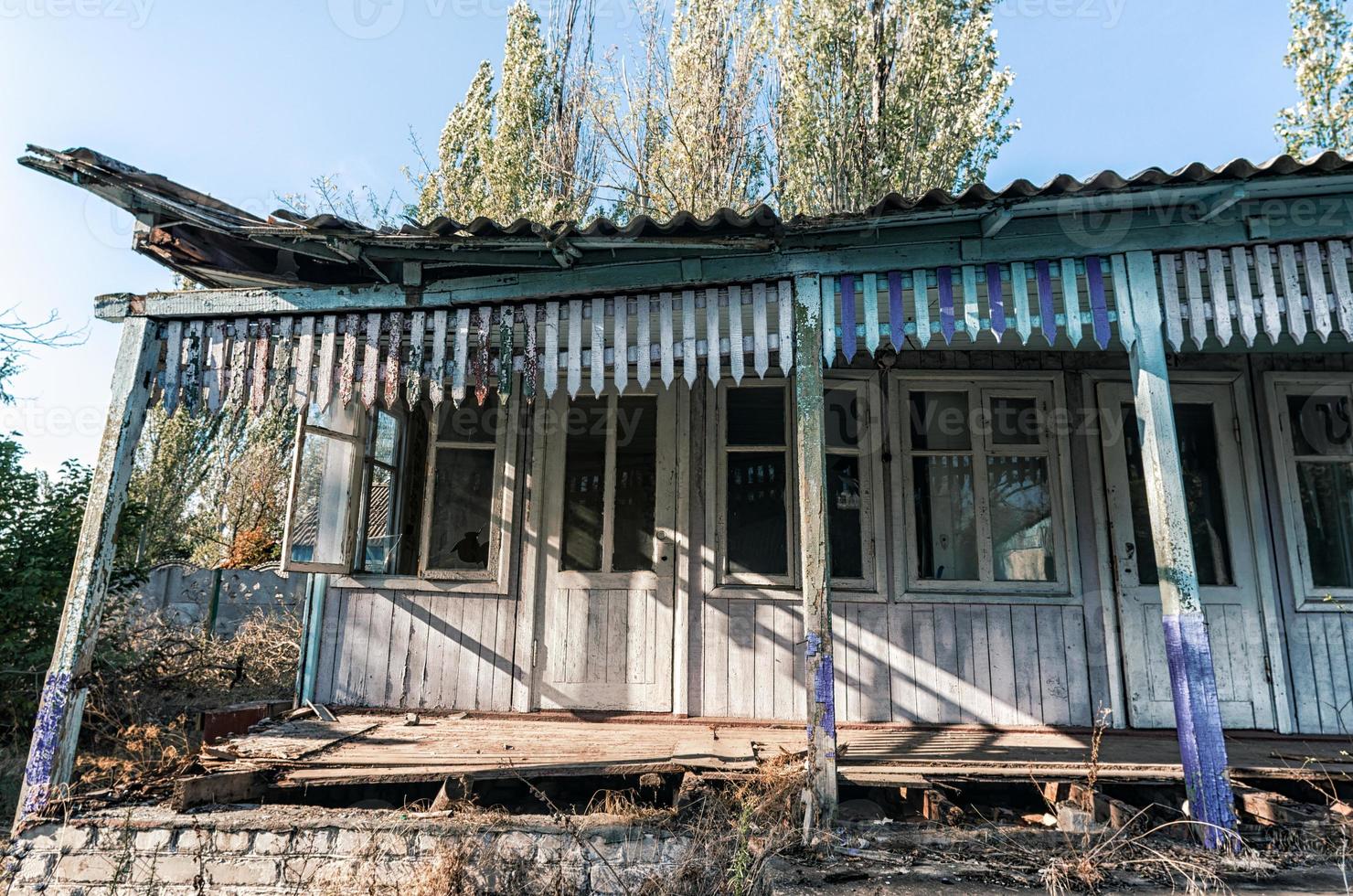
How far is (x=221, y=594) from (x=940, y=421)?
362 inches

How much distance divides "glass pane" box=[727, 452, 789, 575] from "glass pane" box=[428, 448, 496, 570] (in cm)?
172

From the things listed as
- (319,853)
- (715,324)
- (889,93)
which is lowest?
(319,853)

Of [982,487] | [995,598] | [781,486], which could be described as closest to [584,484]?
[781,486]

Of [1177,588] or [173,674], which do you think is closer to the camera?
[1177,588]

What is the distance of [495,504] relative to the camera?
5551mm

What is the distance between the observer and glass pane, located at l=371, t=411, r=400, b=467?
5574mm

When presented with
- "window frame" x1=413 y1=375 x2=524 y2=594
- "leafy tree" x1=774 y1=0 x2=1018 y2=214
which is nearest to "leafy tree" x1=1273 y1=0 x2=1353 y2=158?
"leafy tree" x1=774 y1=0 x2=1018 y2=214

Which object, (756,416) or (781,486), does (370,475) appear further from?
(781,486)

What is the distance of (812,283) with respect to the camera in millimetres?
3938

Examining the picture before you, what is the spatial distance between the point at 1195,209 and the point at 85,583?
5.78 m

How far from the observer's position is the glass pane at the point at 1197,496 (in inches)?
206

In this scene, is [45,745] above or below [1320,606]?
below

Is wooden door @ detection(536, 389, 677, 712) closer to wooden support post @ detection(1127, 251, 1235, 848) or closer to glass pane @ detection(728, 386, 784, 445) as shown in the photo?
glass pane @ detection(728, 386, 784, 445)

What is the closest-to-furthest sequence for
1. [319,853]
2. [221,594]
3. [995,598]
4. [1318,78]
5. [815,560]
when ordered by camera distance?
1. [319,853]
2. [815,560]
3. [995,598]
4. [221,594]
5. [1318,78]
